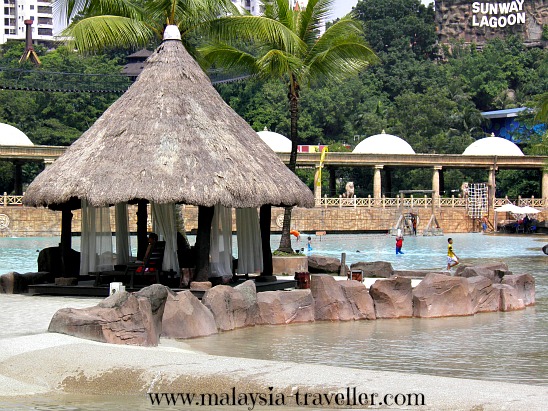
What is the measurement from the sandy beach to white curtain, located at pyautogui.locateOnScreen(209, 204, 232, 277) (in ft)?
21.1

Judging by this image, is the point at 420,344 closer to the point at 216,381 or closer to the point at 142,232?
the point at 216,381

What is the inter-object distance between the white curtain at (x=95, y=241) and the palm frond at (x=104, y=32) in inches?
142

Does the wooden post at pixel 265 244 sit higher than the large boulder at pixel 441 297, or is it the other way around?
the wooden post at pixel 265 244

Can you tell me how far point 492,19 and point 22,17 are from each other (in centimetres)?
5782

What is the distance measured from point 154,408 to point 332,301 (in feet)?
22.1

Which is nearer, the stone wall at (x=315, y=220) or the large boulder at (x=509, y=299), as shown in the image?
the large boulder at (x=509, y=299)

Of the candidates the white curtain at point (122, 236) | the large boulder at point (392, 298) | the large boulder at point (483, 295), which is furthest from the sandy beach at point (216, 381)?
the white curtain at point (122, 236)

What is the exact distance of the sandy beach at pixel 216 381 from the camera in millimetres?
8828

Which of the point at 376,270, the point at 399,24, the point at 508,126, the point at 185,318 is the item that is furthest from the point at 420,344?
the point at 399,24

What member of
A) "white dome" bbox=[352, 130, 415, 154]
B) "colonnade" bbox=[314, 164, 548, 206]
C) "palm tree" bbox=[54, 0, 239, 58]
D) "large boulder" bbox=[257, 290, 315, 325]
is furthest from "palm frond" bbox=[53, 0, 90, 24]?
"white dome" bbox=[352, 130, 415, 154]

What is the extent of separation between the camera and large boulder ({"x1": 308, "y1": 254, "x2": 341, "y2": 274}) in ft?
73.6

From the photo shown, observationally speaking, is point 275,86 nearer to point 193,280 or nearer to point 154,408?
point 193,280

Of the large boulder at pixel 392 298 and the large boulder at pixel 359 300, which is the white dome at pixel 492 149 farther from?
the large boulder at pixel 359 300

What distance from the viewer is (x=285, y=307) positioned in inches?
604
